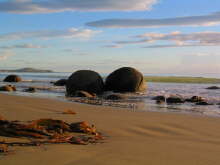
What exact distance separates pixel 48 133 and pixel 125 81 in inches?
716

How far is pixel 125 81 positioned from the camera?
22.8 metres

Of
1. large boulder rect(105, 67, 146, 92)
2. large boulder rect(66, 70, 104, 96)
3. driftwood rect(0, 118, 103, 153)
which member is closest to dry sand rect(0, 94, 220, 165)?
driftwood rect(0, 118, 103, 153)

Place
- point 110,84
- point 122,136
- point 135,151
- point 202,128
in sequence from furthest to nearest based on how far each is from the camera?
1. point 110,84
2. point 202,128
3. point 122,136
4. point 135,151

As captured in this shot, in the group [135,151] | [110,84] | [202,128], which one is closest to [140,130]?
[202,128]

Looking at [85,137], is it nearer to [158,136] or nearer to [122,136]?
[122,136]

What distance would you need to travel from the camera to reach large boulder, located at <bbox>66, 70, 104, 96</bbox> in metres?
21.2

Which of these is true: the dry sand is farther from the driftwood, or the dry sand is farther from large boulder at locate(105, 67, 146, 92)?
large boulder at locate(105, 67, 146, 92)

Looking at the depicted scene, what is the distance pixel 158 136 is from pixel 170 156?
1.57 m

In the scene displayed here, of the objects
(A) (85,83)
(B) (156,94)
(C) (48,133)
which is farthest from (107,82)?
(C) (48,133)

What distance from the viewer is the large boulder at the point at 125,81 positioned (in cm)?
2258

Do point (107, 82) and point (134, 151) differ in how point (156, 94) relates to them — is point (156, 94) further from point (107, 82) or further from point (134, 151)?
point (134, 151)

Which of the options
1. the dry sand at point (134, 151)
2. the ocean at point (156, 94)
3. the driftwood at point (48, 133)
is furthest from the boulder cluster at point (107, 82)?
the driftwood at point (48, 133)

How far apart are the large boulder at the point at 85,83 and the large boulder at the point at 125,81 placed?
1068 millimetres

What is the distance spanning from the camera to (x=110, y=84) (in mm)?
23188
